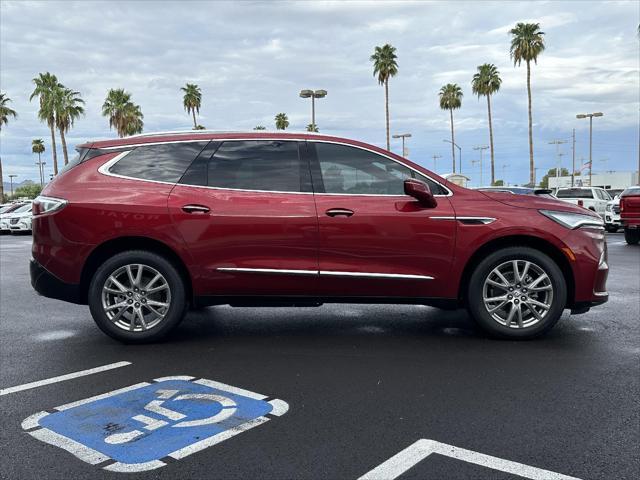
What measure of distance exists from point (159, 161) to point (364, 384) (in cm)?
281

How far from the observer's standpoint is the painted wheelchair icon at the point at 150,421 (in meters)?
3.11

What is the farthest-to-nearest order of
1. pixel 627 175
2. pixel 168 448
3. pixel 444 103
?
1. pixel 627 175
2. pixel 444 103
3. pixel 168 448

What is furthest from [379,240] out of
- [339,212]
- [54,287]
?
[54,287]

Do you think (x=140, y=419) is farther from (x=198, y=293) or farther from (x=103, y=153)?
(x=103, y=153)

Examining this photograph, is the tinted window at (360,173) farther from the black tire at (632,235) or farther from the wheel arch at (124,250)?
the black tire at (632,235)

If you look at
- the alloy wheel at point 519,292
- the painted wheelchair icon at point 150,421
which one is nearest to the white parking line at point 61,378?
the painted wheelchair icon at point 150,421

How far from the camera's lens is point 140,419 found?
3.56 metres

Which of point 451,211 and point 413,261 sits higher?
point 451,211

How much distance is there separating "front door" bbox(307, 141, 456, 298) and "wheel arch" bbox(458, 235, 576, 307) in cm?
26

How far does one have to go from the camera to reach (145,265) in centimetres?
538

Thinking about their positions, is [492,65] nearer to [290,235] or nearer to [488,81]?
[488,81]

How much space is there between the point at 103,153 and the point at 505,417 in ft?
13.4

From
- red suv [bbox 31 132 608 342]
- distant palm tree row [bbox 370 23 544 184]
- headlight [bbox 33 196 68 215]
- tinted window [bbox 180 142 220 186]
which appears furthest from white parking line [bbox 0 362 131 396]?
distant palm tree row [bbox 370 23 544 184]

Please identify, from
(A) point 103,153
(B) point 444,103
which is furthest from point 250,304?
(B) point 444,103
